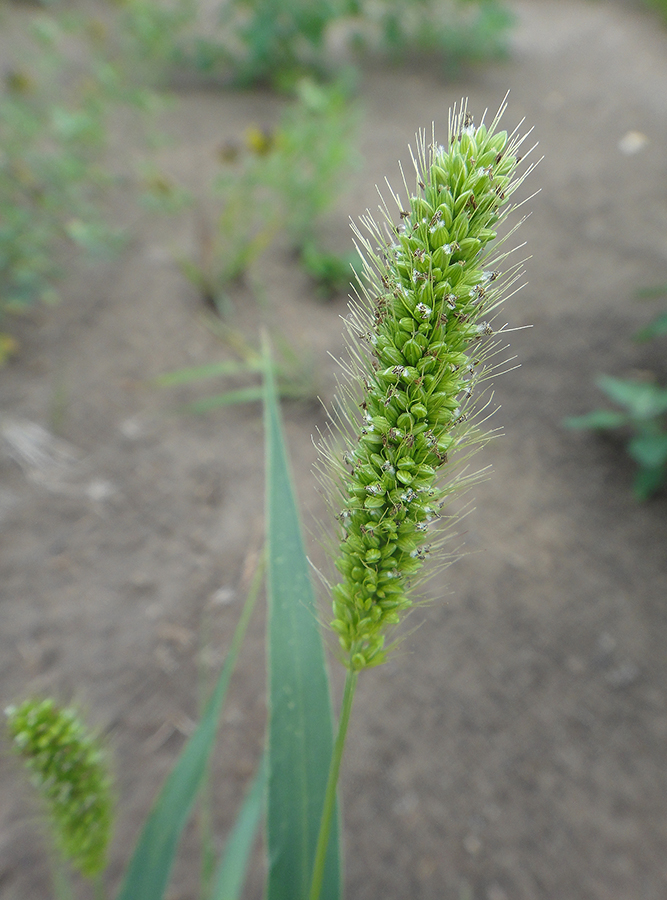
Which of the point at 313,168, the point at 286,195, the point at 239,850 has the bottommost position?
the point at 239,850

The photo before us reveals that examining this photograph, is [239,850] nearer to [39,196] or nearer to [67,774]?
[67,774]

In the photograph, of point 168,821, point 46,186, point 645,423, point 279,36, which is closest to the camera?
point 168,821

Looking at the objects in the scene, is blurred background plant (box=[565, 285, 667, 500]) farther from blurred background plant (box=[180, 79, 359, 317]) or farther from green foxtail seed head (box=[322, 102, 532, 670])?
green foxtail seed head (box=[322, 102, 532, 670])

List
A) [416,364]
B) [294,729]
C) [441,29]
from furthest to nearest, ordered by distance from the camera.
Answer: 1. [441,29]
2. [294,729]
3. [416,364]

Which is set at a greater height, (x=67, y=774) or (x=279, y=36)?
(x=279, y=36)

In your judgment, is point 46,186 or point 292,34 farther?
point 292,34

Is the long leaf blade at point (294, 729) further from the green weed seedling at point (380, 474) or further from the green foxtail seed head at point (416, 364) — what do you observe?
Answer: the green foxtail seed head at point (416, 364)

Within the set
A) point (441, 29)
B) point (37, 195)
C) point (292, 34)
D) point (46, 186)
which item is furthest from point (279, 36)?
Answer: point (37, 195)
